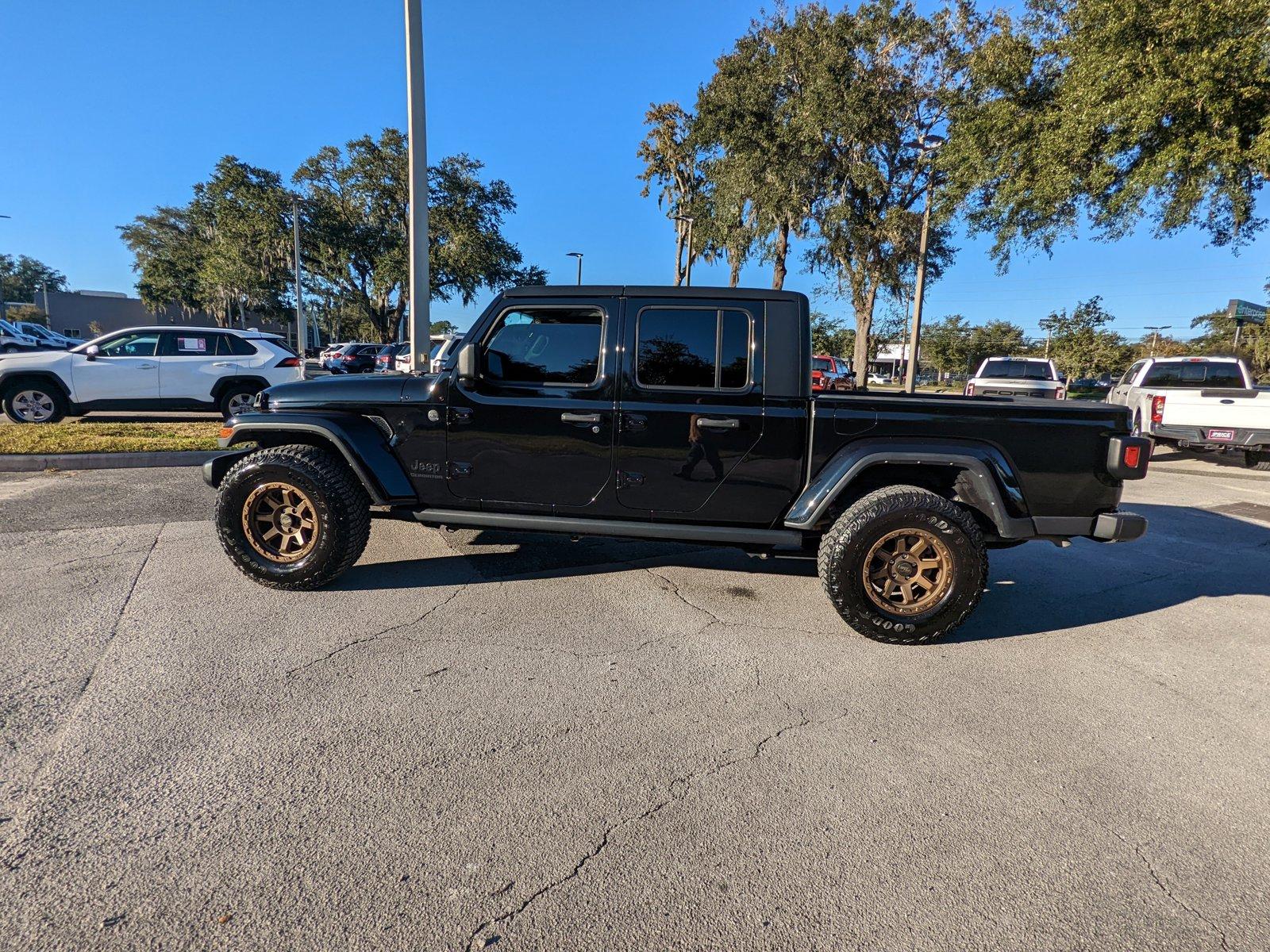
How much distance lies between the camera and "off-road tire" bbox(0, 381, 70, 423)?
9828 millimetres

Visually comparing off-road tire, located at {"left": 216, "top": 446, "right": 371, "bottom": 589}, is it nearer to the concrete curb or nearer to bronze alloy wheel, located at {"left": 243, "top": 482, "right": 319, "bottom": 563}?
bronze alloy wheel, located at {"left": 243, "top": 482, "right": 319, "bottom": 563}

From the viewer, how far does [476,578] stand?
4.48 metres

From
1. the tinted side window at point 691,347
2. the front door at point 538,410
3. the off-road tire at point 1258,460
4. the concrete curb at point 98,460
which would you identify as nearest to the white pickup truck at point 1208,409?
the off-road tire at point 1258,460

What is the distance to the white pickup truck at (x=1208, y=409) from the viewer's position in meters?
9.79

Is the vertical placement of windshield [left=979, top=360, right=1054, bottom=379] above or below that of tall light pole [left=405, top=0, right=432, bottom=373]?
below

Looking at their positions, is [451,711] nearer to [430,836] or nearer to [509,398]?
[430,836]

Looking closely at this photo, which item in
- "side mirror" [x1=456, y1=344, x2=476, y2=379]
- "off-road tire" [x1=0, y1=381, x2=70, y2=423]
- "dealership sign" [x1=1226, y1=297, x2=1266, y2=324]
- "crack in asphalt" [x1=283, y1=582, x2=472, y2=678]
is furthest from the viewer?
"dealership sign" [x1=1226, y1=297, x2=1266, y2=324]

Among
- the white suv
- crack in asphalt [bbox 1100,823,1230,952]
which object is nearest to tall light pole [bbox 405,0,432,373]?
the white suv

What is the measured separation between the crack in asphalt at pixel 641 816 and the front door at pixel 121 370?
11.5 m

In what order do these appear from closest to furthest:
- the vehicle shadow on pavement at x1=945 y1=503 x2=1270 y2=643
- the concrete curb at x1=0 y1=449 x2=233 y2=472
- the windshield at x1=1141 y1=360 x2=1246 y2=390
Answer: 1. the vehicle shadow on pavement at x1=945 y1=503 x2=1270 y2=643
2. the concrete curb at x1=0 y1=449 x2=233 y2=472
3. the windshield at x1=1141 y1=360 x2=1246 y2=390

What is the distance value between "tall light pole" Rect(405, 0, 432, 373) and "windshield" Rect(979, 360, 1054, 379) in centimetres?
1301

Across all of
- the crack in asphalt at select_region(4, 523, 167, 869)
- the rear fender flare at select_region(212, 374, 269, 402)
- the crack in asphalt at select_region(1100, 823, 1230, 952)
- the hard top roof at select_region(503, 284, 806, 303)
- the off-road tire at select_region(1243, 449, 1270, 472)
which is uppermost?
the hard top roof at select_region(503, 284, 806, 303)

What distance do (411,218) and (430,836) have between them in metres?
8.39

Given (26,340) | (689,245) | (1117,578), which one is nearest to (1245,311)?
(689,245)
